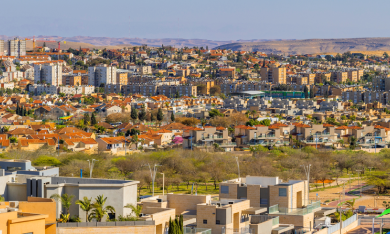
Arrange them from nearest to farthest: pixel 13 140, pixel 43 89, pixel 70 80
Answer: pixel 13 140 < pixel 43 89 < pixel 70 80

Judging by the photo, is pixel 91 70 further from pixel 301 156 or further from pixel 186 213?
pixel 186 213

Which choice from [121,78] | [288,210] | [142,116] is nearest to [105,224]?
[288,210]

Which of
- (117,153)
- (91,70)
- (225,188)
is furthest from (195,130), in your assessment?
(91,70)

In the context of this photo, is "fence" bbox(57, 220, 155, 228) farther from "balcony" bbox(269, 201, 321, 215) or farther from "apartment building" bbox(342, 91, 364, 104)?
"apartment building" bbox(342, 91, 364, 104)

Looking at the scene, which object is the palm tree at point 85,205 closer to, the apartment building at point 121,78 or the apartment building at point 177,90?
the apartment building at point 177,90

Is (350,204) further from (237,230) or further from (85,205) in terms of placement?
(85,205)

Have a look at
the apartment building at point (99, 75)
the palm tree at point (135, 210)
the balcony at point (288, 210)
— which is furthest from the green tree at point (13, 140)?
the apartment building at point (99, 75)

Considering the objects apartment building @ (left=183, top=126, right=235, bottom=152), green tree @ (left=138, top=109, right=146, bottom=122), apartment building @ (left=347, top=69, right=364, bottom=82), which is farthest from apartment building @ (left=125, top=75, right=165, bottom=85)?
apartment building @ (left=183, top=126, right=235, bottom=152)
